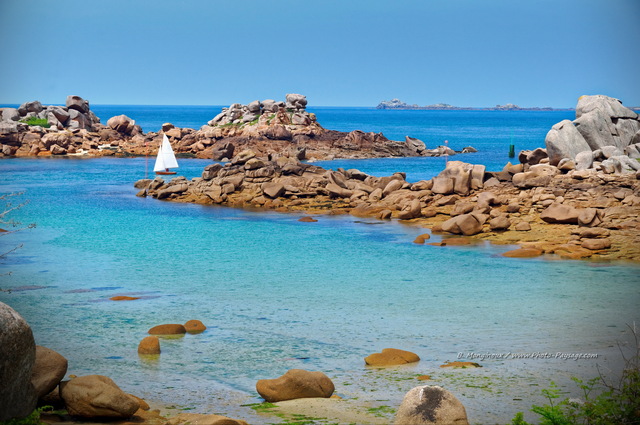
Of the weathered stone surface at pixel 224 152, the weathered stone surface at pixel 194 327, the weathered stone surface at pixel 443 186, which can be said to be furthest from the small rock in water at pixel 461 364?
the weathered stone surface at pixel 224 152

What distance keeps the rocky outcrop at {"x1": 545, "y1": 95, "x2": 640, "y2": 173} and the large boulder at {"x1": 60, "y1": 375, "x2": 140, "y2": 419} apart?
101ft

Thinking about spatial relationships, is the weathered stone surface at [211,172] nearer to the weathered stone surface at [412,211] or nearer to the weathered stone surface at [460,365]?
the weathered stone surface at [412,211]

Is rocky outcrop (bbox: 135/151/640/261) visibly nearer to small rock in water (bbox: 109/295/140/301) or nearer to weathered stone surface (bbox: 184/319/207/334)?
small rock in water (bbox: 109/295/140/301)

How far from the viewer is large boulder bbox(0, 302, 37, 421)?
9.89m

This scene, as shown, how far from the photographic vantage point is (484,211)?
33625 mm

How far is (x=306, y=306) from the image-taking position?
21.3 metres

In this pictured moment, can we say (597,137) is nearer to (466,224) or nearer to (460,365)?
(466,224)

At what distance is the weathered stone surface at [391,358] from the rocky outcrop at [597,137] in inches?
958

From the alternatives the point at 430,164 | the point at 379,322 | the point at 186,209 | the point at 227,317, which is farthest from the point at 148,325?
the point at 430,164

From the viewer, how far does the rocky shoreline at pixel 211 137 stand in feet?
268

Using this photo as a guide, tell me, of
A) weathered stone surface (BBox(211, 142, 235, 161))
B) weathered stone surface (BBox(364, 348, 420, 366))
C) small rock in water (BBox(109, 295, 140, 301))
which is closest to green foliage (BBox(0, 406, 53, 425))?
weathered stone surface (BBox(364, 348, 420, 366))

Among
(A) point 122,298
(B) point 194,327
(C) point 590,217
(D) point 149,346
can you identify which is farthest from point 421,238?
(D) point 149,346

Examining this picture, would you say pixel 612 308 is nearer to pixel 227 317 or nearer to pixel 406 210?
pixel 227 317

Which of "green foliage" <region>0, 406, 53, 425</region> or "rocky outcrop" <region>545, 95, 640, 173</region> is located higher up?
"rocky outcrop" <region>545, 95, 640, 173</region>
